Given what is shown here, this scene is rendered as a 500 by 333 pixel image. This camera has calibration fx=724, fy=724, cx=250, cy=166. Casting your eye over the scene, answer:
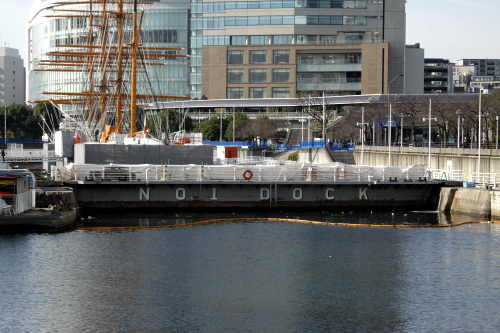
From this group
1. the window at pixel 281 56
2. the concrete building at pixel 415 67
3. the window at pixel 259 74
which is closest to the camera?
the window at pixel 281 56

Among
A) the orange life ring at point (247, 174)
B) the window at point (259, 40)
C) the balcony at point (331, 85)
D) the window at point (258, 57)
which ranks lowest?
the orange life ring at point (247, 174)

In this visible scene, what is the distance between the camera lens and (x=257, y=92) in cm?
14262

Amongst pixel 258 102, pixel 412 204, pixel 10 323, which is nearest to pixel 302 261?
pixel 10 323

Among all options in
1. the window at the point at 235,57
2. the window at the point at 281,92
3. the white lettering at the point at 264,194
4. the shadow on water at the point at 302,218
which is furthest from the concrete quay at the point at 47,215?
the window at the point at 235,57

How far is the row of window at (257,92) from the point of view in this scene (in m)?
142

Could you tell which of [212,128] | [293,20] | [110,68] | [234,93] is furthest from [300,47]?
[110,68]

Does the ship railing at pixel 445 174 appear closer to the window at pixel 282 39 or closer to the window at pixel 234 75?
the window at pixel 234 75

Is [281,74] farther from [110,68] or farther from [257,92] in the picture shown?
[110,68]

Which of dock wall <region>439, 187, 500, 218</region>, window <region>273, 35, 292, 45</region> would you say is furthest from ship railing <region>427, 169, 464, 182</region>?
window <region>273, 35, 292, 45</region>

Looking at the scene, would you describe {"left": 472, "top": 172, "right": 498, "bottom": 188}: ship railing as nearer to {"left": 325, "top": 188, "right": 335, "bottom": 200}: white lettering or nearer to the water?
the water

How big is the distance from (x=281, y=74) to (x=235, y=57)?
9.69 m

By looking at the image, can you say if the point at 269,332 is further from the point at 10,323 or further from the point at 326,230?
the point at 326,230

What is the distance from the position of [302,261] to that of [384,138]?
84159 millimetres

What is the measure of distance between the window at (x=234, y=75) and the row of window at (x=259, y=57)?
1.58 meters
